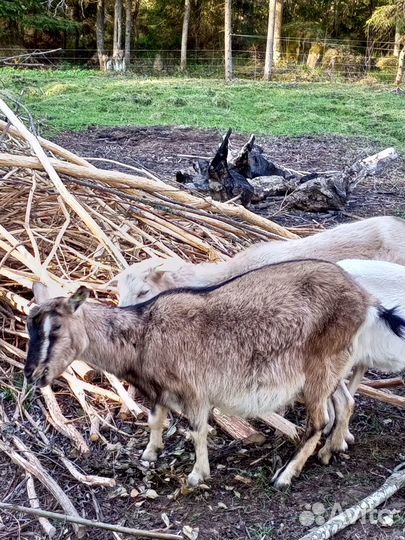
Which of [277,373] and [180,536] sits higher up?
[277,373]

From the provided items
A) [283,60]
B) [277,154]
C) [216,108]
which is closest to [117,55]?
[283,60]

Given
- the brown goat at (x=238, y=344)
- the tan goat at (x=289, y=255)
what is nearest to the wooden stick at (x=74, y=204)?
the tan goat at (x=289, y=255)

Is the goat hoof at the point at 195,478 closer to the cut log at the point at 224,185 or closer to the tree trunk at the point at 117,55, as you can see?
the cut log at the point at 224,185

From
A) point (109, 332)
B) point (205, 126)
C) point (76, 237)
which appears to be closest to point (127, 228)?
point (76, 237)

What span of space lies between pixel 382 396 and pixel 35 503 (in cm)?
204

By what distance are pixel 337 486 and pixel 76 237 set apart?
2.96 meters

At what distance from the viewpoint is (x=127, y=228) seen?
17.7ft

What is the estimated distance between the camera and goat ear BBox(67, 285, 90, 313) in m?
3.10

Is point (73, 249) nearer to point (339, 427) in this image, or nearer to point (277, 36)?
point (339, 427)

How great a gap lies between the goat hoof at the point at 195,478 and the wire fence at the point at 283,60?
22401mm

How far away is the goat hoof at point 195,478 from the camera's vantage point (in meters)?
3.27

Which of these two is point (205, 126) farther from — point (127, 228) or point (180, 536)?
point (180, 536)

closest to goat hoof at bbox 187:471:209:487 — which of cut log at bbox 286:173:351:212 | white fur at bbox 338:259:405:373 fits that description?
white fur at bbox 338:259:405:373

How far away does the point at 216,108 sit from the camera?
617 inches
